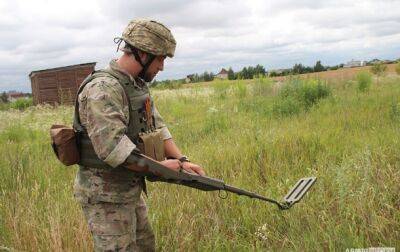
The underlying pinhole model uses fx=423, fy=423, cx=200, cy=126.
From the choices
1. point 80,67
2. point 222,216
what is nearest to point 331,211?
point 222,216

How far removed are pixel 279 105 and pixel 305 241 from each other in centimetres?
634

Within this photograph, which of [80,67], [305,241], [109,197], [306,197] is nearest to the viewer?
[109,197]

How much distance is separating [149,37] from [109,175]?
0.90 metres

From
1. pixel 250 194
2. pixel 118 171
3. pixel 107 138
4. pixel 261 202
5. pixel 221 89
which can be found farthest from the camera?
pixel 221 89

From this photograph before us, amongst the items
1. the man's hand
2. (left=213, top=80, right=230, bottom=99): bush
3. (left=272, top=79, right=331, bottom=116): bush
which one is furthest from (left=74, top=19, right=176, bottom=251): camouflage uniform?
(left=213, top=80, right=230, bottom=99): bush

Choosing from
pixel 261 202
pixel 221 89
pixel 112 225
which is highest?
pixel 221 89

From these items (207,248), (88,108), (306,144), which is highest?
(88,108)

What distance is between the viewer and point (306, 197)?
3.73m

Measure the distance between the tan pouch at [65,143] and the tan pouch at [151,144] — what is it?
41 centimetres

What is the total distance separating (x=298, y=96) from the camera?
10.4 metres

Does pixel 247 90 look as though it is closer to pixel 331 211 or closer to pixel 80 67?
pixel 80 67

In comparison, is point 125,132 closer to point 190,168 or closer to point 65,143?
point 65,143

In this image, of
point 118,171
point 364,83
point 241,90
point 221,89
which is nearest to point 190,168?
point 118,171

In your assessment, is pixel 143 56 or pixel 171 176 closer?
pixel 171 176
